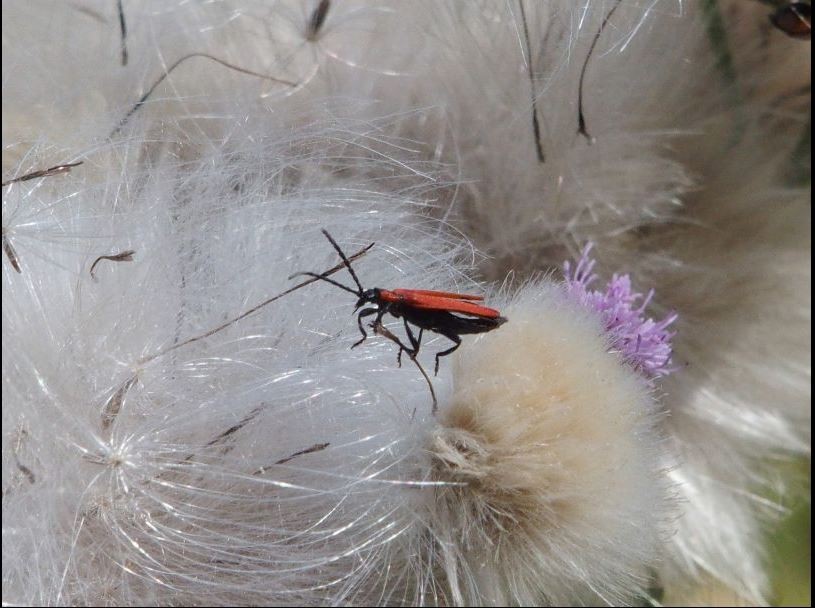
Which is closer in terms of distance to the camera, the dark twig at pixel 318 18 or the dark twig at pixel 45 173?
the dark twig at pixel 45 173

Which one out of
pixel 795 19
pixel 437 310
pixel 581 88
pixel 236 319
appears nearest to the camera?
pixel 437 310

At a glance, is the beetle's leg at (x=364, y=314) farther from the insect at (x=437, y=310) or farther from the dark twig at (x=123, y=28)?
the dark twig at (x=123, y=28)

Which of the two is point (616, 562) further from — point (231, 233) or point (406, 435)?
point (231, 233)

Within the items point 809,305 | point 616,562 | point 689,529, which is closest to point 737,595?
point 689,529

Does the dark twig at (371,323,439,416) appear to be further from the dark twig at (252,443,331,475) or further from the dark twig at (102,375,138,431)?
the dark twig at (102,375,138,431)

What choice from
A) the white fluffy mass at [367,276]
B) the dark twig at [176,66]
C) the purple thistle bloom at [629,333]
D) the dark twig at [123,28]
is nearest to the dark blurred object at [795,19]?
the white fluffy mass at [367,276]

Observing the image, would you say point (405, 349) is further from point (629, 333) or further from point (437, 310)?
point (629, 333)

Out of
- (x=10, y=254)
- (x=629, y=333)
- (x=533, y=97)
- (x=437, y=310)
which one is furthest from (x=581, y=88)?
(x=10, y=254)

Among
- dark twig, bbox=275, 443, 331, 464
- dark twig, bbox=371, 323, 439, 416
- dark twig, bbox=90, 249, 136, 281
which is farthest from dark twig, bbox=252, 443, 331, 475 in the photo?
dark twig, bbox=90, 249, 136, 281
